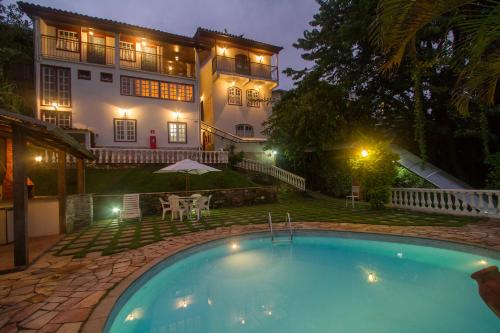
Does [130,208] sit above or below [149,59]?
below

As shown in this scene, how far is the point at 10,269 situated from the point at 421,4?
7.52 metres

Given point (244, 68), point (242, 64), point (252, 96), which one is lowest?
point (252, 96)

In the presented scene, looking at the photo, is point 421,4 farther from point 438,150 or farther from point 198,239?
point 438,150

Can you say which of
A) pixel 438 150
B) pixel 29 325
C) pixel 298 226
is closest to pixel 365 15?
pixel 438 150

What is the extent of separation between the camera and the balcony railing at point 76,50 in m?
17.1

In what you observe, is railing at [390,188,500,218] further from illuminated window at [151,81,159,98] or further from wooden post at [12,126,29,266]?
illuminated window at [151,81,159,98]

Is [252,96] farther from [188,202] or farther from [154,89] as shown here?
[188,202]

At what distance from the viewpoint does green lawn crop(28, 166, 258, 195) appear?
41.8 feet

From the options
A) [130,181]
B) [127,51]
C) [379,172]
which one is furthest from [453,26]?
[127,51]

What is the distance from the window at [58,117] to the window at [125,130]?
284 cm

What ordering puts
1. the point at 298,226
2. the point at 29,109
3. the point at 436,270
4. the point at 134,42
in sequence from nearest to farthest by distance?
the point at 436,270 → the point at 298,226 → the point at 29,109 → the point at 134,42

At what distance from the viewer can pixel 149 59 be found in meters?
20.1

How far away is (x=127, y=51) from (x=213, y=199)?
13941 mm

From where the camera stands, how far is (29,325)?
3029 millimetres
